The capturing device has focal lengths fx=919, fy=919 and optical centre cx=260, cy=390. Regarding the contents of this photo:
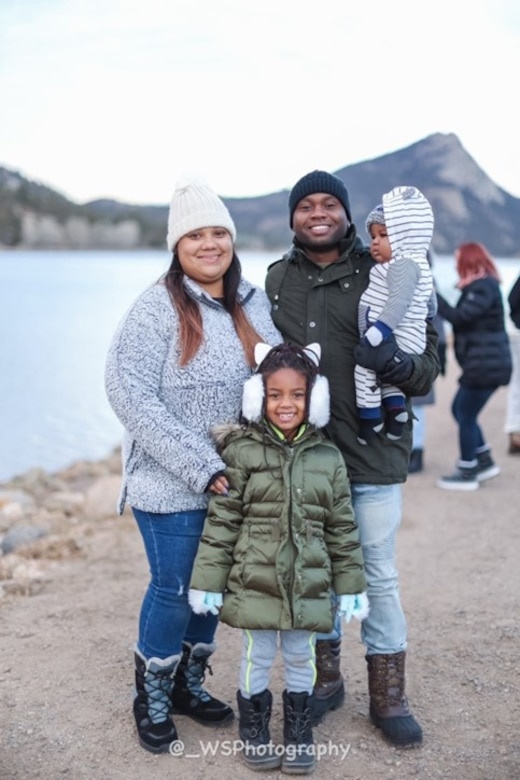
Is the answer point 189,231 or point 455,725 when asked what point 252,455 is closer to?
point 189,231

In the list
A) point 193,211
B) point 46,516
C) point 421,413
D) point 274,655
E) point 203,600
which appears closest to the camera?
point 203,600

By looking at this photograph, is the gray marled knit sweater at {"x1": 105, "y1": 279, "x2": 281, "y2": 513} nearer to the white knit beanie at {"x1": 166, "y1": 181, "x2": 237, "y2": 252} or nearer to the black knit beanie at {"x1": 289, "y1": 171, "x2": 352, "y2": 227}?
the white knit beanie at {"x1": 166, "y1": 181, "x2": 237, "y2": 252}

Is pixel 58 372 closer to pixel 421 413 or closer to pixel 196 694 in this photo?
pixel 421 413

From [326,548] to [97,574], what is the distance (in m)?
3.18

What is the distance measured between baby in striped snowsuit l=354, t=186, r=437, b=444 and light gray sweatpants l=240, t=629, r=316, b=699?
32.9 inches

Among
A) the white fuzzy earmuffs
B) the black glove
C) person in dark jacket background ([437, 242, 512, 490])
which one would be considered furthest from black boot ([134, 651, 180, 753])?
person in dark jacket background ([437, 242, 512, 490])

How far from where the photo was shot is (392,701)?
3.88 m

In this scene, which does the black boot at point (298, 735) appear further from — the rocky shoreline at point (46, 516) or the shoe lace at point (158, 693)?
the rocky shoreline at point (46, 516)

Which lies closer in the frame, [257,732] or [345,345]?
[257,732]

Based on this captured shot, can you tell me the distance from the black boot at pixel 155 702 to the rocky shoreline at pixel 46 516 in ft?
7.05

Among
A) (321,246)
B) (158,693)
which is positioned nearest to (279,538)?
(158,693)

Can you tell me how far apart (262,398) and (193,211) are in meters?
0.83

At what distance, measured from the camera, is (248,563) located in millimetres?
3449

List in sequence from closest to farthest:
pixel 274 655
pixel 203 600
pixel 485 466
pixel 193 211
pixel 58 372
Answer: pixel 203 600, pixel 274 655, pixel 193 211, pixel 485 466, pixel 58 372
